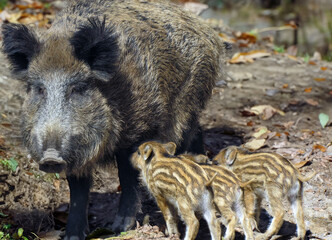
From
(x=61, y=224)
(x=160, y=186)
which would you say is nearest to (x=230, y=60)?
(x=61, y=224)

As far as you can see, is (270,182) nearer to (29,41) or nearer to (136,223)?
(136,223)

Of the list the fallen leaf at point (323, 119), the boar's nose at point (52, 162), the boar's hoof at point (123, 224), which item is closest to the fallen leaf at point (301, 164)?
the fallen leaf at point (323, 119)

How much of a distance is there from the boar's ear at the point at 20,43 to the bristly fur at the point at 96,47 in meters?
0.34

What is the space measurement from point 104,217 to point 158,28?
6.17ft

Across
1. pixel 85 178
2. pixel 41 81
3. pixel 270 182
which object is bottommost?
pixel 85 178

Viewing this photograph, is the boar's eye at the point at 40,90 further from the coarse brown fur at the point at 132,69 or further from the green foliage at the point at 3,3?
the green foliage at the point at 3,3

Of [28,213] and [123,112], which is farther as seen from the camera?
[28,213]

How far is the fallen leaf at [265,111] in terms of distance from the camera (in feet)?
25.0

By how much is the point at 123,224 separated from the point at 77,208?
420 millimetres

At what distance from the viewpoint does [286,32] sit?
1407 cm

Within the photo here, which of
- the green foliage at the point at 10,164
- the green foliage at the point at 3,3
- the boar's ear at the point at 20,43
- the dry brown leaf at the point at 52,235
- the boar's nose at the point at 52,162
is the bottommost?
the dry brown leaf at the point at 52,235

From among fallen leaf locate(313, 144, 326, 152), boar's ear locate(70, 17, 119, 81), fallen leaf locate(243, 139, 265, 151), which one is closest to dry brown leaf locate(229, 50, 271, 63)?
fallen leaf locate(243, 139, 265, 151)

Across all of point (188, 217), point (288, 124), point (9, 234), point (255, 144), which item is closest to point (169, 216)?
point (188, 217)

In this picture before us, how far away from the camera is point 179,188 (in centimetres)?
432
